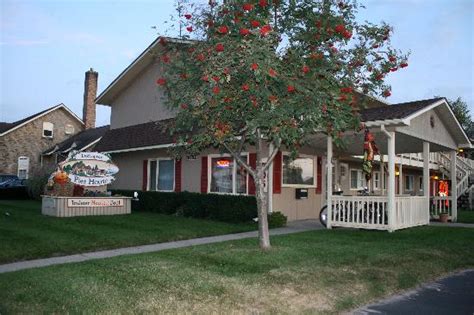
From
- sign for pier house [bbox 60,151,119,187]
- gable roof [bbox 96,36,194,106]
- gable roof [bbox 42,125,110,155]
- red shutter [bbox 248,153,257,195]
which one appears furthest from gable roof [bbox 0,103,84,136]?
red shutter [bbox 248,153,257,195]

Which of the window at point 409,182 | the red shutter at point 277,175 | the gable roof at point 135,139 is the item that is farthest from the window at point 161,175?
the window at point 409,182

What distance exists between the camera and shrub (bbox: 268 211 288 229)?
1454 cm

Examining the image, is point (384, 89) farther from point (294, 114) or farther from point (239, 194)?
point (239, 194)

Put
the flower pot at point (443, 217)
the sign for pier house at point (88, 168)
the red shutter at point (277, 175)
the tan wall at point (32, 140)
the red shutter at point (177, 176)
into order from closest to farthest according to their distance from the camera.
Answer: the red shutter at point (277, 175), the sign for pier house at point (88, 168), the flower pot at point (443, 217), the red shutter at point (177, 176), the tan wall at point (32, 140)

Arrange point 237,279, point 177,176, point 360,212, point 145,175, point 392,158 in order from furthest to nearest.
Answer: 1. point 145,175
2. point 177,176
3. point 360,212
4. point 392,158
5. point 237,279

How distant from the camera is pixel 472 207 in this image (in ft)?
87.5

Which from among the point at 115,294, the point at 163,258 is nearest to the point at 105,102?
the point at 163,258

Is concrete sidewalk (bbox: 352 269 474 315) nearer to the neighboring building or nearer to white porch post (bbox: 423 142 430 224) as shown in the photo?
white porch post (bbox: 423 142 430 224)

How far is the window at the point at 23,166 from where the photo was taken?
110 ft

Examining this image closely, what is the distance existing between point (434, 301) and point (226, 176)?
1057cm

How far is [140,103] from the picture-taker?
21.0 metres

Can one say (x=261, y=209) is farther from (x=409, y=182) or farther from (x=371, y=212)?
(x=409, y=182)

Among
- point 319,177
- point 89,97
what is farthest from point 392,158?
point 89,97

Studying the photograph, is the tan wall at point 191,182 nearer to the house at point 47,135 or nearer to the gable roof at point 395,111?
the gable roof at point 395,111
